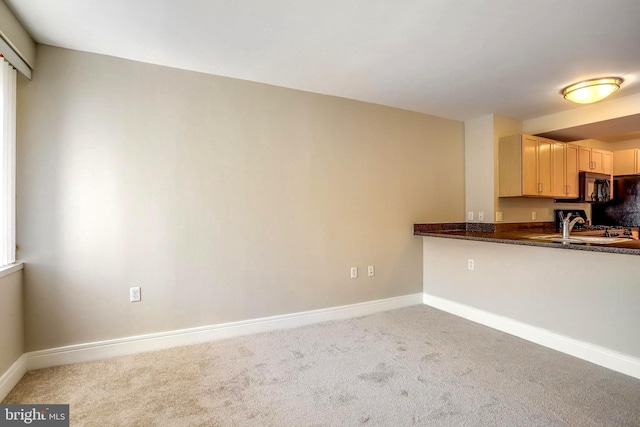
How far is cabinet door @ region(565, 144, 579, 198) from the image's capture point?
398cm

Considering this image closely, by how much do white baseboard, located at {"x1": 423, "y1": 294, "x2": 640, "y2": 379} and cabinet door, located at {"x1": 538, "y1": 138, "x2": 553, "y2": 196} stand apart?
1.76m

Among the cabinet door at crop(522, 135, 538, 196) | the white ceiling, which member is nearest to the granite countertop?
the cabinet door at crop(522, 135, 538, 196)

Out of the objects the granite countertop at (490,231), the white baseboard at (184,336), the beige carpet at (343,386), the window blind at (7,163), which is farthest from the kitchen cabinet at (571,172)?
the window blind at (7,163)

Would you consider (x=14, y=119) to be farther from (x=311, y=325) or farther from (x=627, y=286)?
(x=627, y=286)

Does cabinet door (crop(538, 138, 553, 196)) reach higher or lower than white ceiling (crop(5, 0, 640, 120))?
lower

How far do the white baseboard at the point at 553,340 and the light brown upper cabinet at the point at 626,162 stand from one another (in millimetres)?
3531

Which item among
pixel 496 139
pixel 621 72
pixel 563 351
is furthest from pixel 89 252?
pixel 621 72

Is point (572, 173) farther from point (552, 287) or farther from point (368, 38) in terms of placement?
point (368, 38)

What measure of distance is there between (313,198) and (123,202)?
170cm

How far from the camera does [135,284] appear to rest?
8.21 feet

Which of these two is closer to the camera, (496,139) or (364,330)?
(364,330)

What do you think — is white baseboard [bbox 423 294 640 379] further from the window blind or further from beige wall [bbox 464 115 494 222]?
the window blind

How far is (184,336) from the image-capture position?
2639mm

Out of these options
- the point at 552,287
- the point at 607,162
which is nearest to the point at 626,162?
the point at 607,162
